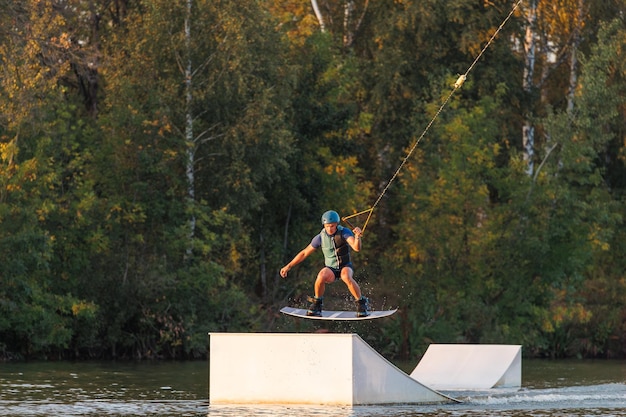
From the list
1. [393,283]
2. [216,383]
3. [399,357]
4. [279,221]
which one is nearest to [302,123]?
[279,221]

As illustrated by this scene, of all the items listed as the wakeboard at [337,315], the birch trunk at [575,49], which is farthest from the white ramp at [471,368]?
the birch trunk at [575,49]

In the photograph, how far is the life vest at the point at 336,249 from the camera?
68.8 feet

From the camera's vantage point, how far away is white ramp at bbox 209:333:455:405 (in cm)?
1953

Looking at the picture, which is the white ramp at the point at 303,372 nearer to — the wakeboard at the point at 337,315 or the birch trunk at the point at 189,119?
the wakeboard at the point at 337,315

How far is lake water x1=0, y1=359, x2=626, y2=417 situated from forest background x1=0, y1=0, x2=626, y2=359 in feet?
15.2

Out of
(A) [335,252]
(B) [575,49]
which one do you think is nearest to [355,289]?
(A) [335,252]

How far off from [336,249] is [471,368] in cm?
633

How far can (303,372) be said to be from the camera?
19781mm

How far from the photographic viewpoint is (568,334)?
43.5 metres

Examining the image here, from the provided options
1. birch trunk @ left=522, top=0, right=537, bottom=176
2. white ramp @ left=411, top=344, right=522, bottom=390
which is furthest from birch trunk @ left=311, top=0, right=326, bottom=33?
white ramp @ left=411, top=344, right=522, bottom=390

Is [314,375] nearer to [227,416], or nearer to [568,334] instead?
[227,416]

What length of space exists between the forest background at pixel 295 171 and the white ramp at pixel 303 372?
1407 centimetres

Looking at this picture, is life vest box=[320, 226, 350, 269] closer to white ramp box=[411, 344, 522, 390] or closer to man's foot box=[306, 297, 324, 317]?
man's foot box=[306, 297, 324, 317]

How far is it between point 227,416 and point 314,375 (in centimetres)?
160
